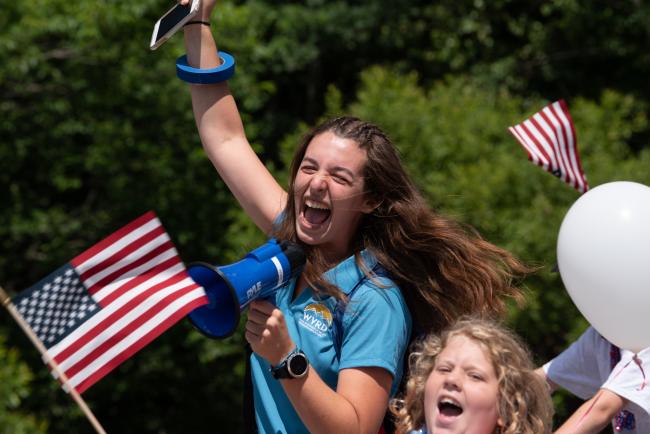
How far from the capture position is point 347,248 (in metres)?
2.91

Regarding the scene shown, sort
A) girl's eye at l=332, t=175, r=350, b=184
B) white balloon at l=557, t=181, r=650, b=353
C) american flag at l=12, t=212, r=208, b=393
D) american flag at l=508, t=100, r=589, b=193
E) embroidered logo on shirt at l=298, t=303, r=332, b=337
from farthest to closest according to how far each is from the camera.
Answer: american flag at l=508, t=100, r=589, b=193, white balloon at l=557, t=181, r=650, b=353, girl's eye at l=332, t=175, r=350, b=184, embroidered logo on shirt at l=298, t=303, r=332, b=337, american flag at l=12, t=212, r=208, b=393

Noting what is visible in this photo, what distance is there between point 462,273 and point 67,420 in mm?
7263

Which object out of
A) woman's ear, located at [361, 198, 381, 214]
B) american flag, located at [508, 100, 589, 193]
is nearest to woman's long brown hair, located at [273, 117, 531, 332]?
woman's ear, located at [361, 198, 381, 214]

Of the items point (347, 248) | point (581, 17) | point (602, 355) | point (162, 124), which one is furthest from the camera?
point (581, 17)

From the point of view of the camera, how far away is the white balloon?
3.05m

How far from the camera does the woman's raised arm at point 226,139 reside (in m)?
3.11

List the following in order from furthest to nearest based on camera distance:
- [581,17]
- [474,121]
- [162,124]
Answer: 1. [581,17]
2. [162,124]
3. [474,121]

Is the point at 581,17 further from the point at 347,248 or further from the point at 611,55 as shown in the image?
the point at 347,248

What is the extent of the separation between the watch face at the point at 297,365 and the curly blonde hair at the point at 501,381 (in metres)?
0.39

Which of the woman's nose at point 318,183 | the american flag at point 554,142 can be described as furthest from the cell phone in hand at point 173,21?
the american flag at point 554,142

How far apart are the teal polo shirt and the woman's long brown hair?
8 centimetres

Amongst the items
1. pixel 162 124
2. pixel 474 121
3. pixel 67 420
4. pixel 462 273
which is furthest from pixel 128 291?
pixel 67 420

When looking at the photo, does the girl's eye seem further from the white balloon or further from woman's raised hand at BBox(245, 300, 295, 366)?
the white balloon

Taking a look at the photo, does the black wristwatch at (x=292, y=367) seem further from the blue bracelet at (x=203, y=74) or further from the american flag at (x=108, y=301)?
the blue bracelet at (x=203, y=74)
